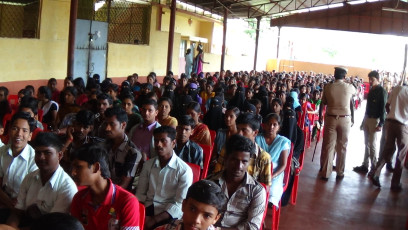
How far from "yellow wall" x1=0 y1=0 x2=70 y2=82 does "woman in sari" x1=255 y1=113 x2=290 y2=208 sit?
5407 mm

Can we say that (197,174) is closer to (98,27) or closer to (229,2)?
(98,27)

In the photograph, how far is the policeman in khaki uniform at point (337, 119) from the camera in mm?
5941

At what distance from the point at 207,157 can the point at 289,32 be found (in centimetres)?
2756

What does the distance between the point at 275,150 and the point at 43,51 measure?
20.2 ft

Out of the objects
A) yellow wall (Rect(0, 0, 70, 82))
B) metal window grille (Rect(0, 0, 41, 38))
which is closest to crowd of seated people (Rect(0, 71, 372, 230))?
yellow wall (Rect(0, 0, 70, 82))

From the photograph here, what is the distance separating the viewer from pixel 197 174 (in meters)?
3.49

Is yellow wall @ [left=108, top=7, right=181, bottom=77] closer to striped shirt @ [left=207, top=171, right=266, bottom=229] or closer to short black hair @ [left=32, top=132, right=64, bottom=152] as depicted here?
short black hair @ [left=32, top=132, right=64, bottom=152]

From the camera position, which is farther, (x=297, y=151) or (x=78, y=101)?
(x=78, y=101)

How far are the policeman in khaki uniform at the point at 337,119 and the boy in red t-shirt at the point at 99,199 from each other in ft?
13.5

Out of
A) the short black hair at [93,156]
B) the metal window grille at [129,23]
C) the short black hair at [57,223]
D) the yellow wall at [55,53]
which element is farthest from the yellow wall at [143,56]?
the short black hair at [57,223]

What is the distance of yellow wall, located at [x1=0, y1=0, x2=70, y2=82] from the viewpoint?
8016 mm

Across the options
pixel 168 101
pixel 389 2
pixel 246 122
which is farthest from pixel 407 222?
pixel 389 2

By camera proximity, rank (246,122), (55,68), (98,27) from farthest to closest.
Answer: (98,27)
(55,68)
(246,122)

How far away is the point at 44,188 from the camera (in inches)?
102
